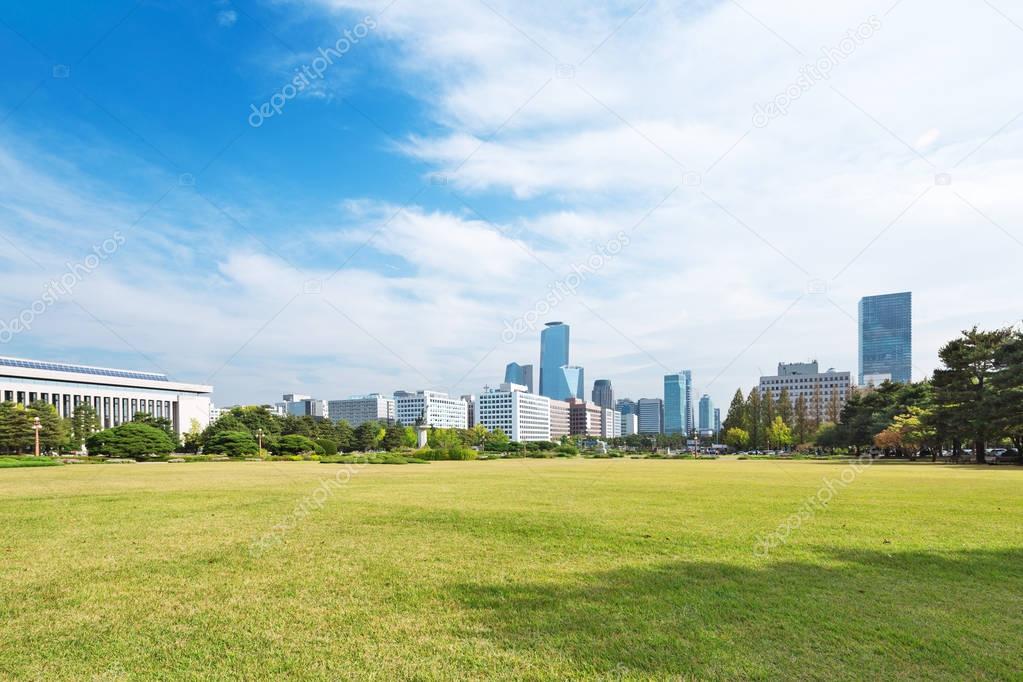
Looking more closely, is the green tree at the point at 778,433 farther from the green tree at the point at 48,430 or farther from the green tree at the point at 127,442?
the green tree at the point at 48,430

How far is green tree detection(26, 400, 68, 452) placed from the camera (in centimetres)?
6181

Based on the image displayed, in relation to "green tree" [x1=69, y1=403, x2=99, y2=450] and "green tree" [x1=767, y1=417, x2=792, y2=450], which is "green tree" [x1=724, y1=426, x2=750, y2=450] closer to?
"green tree" [x1=767, y1=417, x2=792, y2=450]

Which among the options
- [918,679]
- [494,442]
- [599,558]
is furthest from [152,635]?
[494,442]

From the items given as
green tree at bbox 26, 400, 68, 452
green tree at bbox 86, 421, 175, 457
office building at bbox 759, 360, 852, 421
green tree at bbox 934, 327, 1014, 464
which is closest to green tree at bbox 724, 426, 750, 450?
green tree at bbox 934, 327, 1014, 464

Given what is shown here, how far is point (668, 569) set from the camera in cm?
803

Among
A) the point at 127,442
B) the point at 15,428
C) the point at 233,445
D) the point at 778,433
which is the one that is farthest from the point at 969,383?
the point at 15,428

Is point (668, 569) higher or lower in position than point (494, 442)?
higher

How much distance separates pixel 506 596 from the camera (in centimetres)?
675

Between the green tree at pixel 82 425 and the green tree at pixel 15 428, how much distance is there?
1360 cm

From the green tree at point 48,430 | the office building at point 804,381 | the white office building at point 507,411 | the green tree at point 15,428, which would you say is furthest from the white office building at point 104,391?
the office building at point 804,381

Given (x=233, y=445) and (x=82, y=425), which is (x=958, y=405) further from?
(x=82, y=425)

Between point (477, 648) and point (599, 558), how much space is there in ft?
12.3

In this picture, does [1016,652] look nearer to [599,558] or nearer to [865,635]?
[865,635]

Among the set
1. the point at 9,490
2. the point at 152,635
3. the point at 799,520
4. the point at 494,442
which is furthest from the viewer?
the point at 494,442
